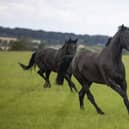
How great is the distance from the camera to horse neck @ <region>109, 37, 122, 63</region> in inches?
424

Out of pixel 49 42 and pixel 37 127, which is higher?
pixel 37 127

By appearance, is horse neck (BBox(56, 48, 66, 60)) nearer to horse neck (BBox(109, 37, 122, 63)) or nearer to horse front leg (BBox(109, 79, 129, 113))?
horse neck (BBox(109, 37, 122, 63))

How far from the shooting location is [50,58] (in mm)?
20016

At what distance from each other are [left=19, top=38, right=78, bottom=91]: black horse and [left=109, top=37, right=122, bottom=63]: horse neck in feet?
20.6

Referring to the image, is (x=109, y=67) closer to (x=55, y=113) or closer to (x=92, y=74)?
Answer: (x=92, y=74)

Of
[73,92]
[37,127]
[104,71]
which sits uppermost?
[104,71]

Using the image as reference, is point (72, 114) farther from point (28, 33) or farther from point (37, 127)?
point (28, 33)

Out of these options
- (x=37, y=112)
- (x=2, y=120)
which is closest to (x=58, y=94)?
(x=37, y=112)

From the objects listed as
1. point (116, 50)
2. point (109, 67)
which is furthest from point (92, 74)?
point (116, 50)

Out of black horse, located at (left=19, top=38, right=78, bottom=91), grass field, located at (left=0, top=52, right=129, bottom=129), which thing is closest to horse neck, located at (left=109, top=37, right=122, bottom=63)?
grass field, located at (left=0, top=52, right=129, bottom=129)

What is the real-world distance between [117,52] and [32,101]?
4204 mm

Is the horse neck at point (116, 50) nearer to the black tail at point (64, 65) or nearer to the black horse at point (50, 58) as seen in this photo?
the black tail at point (64, 65)

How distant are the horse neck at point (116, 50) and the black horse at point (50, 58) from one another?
20.6ft

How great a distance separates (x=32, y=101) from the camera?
13914 mm
